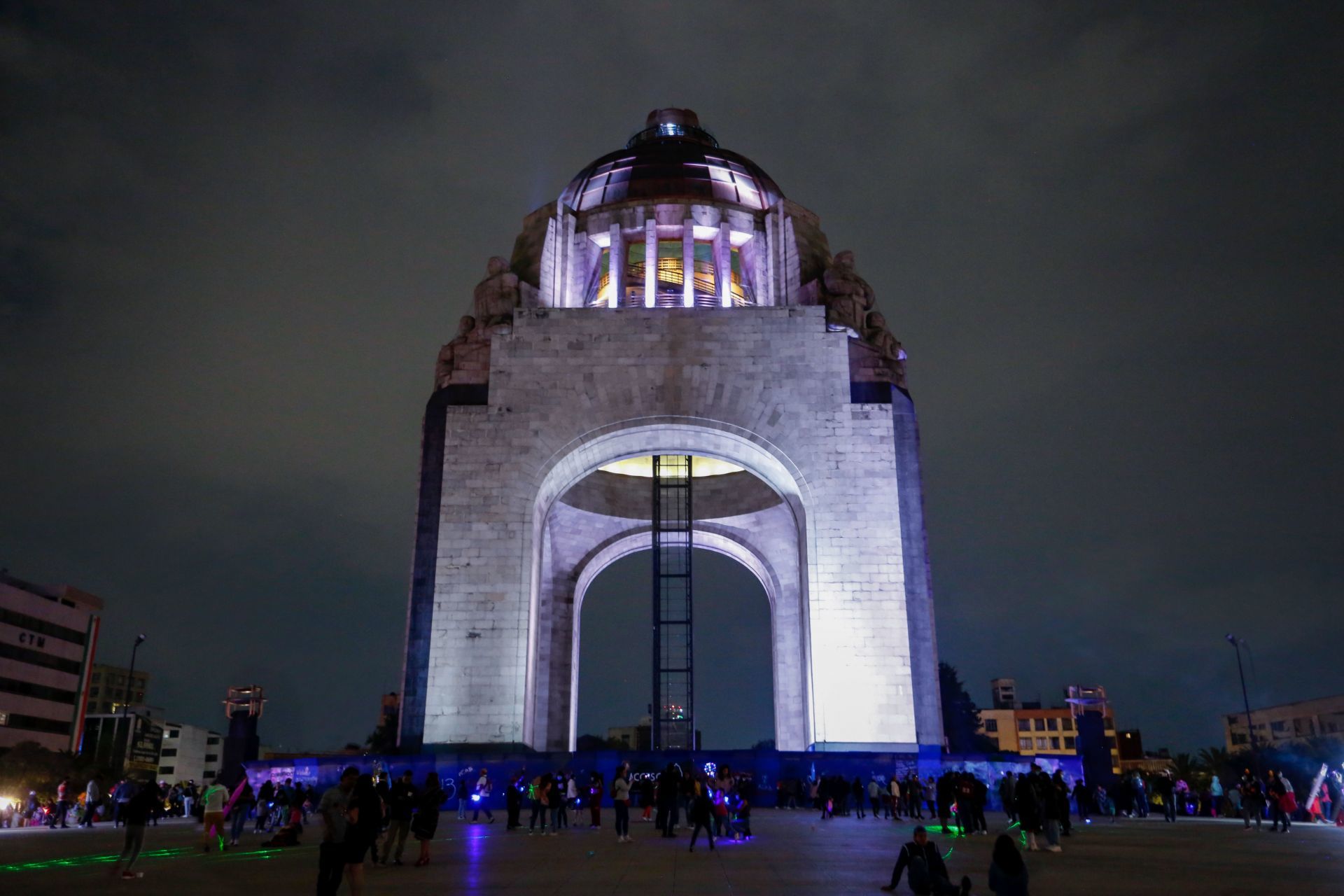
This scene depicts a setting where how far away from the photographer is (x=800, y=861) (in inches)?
409

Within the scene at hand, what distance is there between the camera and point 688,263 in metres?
30.1

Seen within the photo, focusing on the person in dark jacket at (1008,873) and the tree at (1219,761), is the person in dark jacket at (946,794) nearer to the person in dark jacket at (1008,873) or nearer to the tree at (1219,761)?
the person in dark jacket at (1008,873)

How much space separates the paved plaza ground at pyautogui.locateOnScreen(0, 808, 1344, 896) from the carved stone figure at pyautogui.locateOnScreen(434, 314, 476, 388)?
13879 millimetres

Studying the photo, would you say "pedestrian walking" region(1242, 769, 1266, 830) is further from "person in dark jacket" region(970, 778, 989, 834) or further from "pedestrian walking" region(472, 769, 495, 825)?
"pedestrian walking" region(472, 769, 495, 825)

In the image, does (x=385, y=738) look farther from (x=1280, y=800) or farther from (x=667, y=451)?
(x=1280, y=800)

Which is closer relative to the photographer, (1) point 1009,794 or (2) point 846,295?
(1) point 1009,794

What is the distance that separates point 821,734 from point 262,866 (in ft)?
47.1

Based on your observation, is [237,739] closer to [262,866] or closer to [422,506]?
[422,506]

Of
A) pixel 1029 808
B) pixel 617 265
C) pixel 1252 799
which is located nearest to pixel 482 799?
pixel 1029 808

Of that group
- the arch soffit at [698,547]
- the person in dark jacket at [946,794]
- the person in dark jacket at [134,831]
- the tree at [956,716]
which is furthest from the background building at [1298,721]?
the person in dark jacket at [134,831]

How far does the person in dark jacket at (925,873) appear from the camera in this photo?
25.2 ft

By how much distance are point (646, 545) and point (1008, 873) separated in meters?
31.3

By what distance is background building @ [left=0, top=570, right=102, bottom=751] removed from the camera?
51.9m

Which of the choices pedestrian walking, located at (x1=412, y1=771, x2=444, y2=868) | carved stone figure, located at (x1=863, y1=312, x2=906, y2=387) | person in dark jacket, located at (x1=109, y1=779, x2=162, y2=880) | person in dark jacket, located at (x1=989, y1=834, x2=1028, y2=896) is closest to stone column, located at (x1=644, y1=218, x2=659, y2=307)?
carved stone figure, located at (x1=863, y1=312, x2=906, y2=387)
